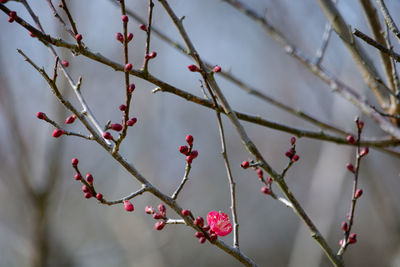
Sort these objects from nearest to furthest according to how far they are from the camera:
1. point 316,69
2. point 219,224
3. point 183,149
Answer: point 183,149 → point 219,224 → point 316,69

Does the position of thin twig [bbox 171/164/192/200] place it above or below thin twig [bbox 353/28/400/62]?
below

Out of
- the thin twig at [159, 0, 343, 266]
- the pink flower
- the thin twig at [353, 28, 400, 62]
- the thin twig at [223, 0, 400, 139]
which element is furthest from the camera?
the thin twig at [223, 0, 400, 139]

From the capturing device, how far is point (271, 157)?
9.57m

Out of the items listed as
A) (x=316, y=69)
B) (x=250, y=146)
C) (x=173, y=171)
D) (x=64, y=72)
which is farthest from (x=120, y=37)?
(x=173, y=171)

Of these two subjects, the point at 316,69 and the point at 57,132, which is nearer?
the point at 57,132

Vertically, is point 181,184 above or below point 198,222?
above

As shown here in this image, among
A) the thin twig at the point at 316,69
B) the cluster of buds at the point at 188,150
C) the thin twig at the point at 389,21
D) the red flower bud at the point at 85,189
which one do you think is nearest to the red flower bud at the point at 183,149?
the cluster of buds at the point at 188,150

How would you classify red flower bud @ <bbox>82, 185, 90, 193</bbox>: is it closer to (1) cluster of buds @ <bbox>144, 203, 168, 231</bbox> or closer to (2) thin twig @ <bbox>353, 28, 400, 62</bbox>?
(1) cluster of buds @ <bbox>144, 203, 168, 231</bbox>

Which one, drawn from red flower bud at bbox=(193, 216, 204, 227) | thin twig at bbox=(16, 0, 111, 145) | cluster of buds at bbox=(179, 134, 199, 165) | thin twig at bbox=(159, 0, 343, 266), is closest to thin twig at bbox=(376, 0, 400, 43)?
thin twig at bbox=(159, 0, 343, 266)

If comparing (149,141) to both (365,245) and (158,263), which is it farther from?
(365,245)

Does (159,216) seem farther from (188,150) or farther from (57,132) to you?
(57,132)

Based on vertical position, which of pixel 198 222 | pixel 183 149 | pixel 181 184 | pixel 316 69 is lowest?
pixel 198 222

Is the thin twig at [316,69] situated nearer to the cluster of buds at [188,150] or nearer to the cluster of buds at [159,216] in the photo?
the cluster of buds at [188,150]

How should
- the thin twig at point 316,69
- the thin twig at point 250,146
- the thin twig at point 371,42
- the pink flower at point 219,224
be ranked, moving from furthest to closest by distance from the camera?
the thin twig at point 316,69
the pink flower at point 219,224
the thin twig at point 250,146
the thin twig at point 371,42
